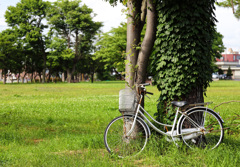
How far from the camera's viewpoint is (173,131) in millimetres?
5871

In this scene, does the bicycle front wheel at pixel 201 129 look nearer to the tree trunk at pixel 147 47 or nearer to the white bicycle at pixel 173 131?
the white bicycle at pixel 173 131

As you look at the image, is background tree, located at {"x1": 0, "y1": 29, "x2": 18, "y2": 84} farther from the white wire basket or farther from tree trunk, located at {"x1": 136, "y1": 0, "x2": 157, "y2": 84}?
the white wire basket

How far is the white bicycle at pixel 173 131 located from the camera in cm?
581

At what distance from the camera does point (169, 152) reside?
18.8ft

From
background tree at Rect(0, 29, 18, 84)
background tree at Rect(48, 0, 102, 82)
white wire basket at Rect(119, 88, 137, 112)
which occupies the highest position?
Result: background tree at Rect(48, 0, 102, 82)

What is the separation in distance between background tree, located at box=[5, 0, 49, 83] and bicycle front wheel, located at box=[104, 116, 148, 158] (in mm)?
61150

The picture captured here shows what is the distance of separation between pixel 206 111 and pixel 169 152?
1.05m

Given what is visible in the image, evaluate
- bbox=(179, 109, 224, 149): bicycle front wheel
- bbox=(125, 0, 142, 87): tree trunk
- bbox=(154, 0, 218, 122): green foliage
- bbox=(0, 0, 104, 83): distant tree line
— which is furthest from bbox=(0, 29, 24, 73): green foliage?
bbox=(179, 109, 224, 149): bicycle front wheel

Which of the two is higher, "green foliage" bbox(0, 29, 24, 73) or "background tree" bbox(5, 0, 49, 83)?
"background tree" bbox(5, 0, 49, 83)

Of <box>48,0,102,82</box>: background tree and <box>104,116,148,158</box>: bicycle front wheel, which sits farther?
<box>48,0,102,82</box>: background tree

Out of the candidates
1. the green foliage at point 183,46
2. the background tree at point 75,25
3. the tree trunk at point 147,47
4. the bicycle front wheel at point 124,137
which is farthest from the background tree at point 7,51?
the bicycle front wheel at point 124,137

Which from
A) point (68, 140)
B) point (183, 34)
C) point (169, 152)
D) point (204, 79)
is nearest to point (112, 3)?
point (183, 34)

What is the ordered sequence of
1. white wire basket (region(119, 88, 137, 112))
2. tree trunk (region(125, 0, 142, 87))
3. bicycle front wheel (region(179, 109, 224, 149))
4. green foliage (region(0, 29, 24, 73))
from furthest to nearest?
green foliage (region(0, 29, 24, 73)), tree trunk (region(125, 0, 142, 87)), white wire basket (region(119, 88, 137, 112)), bicycle front wheel (region(179, 109, 224, 149))

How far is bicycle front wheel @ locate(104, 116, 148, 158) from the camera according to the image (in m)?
5.86
